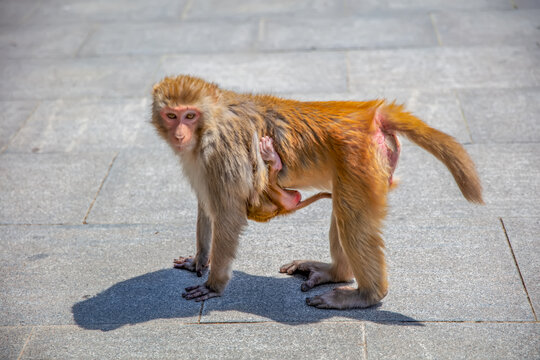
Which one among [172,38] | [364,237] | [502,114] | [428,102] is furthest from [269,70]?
[364,237]

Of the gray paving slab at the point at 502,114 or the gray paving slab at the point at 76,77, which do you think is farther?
the gray paving slab at the point at 76,77

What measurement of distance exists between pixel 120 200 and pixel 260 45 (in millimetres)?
4078

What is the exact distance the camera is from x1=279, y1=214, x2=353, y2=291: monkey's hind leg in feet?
16.5

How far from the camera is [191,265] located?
213 inches

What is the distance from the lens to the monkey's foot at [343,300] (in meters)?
4.79

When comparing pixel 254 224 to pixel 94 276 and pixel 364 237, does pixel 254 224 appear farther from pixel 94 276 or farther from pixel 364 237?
pixel 364 237

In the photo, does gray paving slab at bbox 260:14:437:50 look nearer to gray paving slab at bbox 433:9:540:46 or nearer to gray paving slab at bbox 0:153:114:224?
gray paving slab at bbox 433:9:540:46

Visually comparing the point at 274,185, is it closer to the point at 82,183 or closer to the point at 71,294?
the point at 71,294

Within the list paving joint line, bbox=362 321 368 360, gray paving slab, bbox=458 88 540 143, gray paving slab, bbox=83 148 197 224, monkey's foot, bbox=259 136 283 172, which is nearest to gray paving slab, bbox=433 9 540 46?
gray paving slab, bbox=458 88 540 143

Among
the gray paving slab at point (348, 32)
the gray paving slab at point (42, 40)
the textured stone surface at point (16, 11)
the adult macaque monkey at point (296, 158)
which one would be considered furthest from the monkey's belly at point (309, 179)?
the textured stone surface at point (16, 11)

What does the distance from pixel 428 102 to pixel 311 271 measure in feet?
11.5

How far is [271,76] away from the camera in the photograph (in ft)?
28.5

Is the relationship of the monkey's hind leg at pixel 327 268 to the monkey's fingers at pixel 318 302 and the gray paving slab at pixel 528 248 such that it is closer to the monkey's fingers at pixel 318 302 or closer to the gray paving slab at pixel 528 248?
the monkey's fingers at pixel 318 302

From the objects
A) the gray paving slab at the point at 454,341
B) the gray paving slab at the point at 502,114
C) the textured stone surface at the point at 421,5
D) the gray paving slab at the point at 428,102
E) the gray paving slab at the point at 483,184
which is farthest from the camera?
the textured stone surface at the point at 421,5
